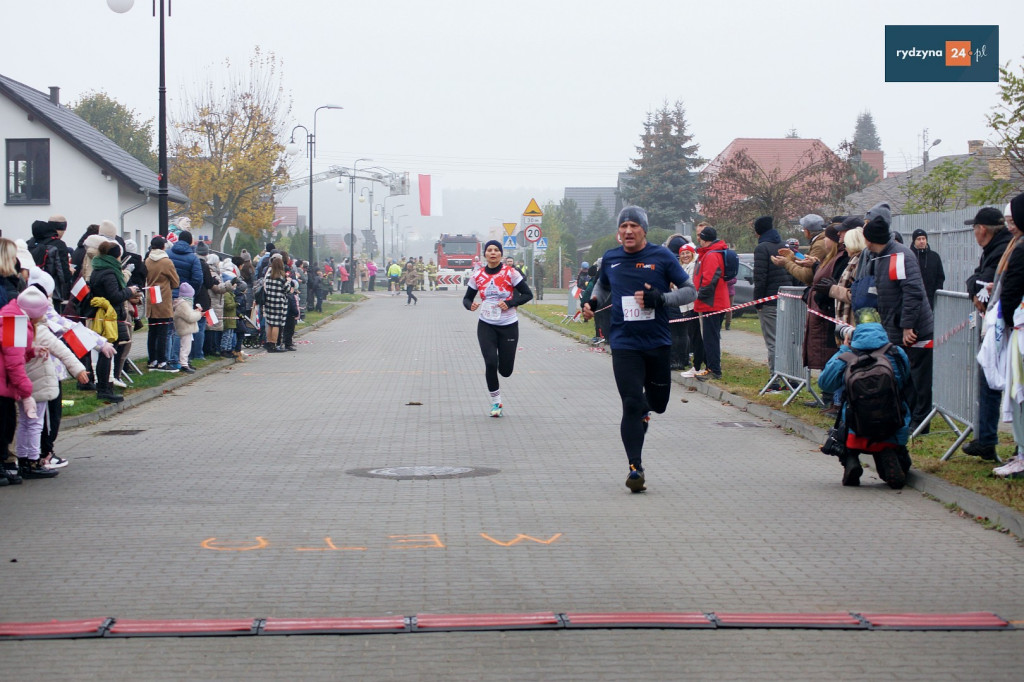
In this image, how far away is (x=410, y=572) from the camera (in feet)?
20.3

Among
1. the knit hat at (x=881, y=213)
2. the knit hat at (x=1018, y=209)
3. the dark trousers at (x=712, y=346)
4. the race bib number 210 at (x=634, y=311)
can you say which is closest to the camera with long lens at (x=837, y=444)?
the race bib number 210 at (x=634, y=311)

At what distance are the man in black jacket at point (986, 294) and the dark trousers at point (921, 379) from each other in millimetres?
1213

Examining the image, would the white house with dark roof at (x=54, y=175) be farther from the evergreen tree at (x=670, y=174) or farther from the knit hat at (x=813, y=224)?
the evergreen tree at (x=670, y=174)

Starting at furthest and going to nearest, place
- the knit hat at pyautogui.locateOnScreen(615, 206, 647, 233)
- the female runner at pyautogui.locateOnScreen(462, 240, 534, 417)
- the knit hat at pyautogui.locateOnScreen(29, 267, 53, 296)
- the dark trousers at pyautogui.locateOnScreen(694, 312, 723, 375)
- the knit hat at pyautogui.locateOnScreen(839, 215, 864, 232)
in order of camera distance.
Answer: the dark trousers at pyautogui.locateOnScreen(694, 312, 723, 375), the female runner at pyautogui.locateOnScreen(462, 240, 534, 417), the knit hat at pyautogui.locateOnScreen(839, 215, 864, 232), the knit hat at pyautogui.locateOnScreen(29, 267, 53, 296), the knit hat at pyautogui.locateOnScreen(615, 206, 647, 233)

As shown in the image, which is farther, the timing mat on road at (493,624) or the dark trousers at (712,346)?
the dark trousers at (712,346)

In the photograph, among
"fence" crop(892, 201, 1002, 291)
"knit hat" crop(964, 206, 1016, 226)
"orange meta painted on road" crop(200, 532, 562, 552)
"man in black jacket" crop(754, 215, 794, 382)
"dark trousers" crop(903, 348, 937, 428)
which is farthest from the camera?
"fence" crop(892, 201, 1002, 291)

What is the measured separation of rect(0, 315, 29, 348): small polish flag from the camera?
863 centimetres

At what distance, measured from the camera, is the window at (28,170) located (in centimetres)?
4025

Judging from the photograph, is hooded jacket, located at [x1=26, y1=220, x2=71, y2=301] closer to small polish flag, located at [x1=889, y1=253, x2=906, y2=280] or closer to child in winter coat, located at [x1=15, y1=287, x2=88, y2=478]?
child in winter coat, located at [x1=15, y1=287, x2=88, y2=478]

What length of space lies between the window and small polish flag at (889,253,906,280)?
117 feet

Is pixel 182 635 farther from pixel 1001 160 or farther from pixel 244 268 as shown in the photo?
pixel 1001 160

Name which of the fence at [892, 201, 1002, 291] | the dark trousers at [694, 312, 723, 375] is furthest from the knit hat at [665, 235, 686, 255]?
the fence at [892, 201, 1002, 291]

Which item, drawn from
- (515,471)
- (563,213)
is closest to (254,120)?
(515,471)

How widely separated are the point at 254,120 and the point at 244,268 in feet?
115
